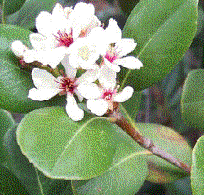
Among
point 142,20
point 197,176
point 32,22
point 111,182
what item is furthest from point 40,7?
point 197,176

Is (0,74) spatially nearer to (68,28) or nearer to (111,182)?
(68,28)

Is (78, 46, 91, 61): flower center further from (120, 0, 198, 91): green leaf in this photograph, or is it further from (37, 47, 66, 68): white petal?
(120, 0, 198, 91): green leaf

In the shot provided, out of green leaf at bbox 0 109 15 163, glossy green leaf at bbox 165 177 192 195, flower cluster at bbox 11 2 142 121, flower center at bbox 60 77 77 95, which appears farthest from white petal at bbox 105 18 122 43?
glossy green leaf at bbox 165 177 192 195

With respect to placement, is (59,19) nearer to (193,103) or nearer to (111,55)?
(111,55)

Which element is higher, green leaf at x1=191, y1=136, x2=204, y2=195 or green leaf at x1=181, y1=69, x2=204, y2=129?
green leaf at x1=191, y1=136, x2=204, y2=195

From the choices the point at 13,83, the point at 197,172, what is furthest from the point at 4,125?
the point at 197,172

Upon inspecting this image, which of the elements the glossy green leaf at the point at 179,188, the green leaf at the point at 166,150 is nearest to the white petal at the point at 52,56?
the green leaf at the point at 166,150

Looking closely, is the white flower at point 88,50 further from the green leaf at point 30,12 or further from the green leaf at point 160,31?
the green leaf at point 30,12
